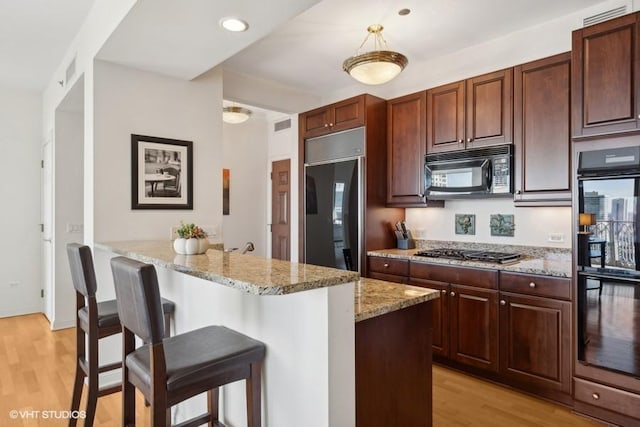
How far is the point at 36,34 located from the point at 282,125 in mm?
3175

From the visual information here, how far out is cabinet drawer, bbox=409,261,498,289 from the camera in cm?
277

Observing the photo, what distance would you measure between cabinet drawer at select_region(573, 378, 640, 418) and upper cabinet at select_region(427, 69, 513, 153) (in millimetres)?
1785

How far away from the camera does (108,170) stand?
276 centimetres

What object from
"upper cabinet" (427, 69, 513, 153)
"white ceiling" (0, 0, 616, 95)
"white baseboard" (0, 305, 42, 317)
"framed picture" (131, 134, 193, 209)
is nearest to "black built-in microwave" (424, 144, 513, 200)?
"upper cabinet" (427, 69, 513, 153)

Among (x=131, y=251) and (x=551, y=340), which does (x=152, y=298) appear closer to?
(x=131, y=251)

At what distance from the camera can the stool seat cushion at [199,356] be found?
1.29 meters

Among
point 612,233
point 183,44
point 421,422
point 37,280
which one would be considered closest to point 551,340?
point 612,233

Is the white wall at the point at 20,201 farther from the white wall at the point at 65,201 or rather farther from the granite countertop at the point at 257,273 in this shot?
the granite countertop at the point at 257,273

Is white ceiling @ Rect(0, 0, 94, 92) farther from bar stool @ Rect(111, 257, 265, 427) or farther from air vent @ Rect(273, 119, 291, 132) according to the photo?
air vent @ Rect(273, 119, 291, 132)

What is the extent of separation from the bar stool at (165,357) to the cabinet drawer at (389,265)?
6.65 feet

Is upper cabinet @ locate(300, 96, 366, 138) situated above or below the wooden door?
above

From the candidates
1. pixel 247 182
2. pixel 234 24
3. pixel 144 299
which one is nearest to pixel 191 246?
pixel 144 299

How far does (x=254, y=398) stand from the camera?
1.44m

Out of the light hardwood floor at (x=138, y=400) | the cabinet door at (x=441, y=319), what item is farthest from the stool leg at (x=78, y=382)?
the cabinet door at (x=441, y=319)
